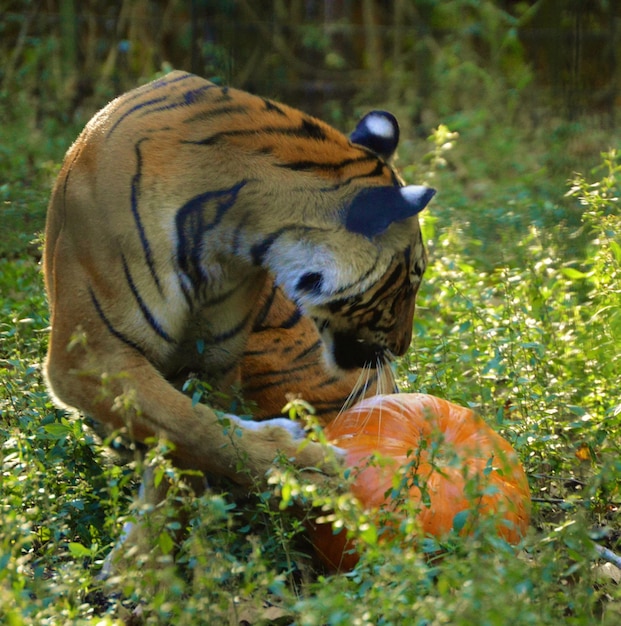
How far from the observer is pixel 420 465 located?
2.90 m

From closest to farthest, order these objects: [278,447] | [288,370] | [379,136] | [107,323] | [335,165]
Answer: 1. [107,323]
2. [278,447]
3. [335,165]
4. [379,136]
5. [288,370]

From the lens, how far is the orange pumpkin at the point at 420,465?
2705 mm

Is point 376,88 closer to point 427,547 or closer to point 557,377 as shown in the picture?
point 557,377

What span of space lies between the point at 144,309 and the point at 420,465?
859mm

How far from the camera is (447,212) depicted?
221 inches

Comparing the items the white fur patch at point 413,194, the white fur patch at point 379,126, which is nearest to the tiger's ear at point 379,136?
the white fur patch at point 379,126

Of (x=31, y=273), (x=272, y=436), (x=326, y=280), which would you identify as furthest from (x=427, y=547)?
(x=31, y=273)

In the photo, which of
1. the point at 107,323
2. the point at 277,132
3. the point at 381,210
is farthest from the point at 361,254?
the point at 107,323

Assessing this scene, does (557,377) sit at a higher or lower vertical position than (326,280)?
lower

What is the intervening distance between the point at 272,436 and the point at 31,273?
6.25ft

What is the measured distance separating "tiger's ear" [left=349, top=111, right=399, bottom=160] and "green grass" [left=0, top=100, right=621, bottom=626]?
2.02ft

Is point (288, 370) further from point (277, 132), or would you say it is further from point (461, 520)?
point (461, 520)

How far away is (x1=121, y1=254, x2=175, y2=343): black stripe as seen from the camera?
2.83 meters

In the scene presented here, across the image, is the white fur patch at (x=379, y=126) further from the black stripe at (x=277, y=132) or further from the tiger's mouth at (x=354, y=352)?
the tiger's mouth at (x=354, y=352)
